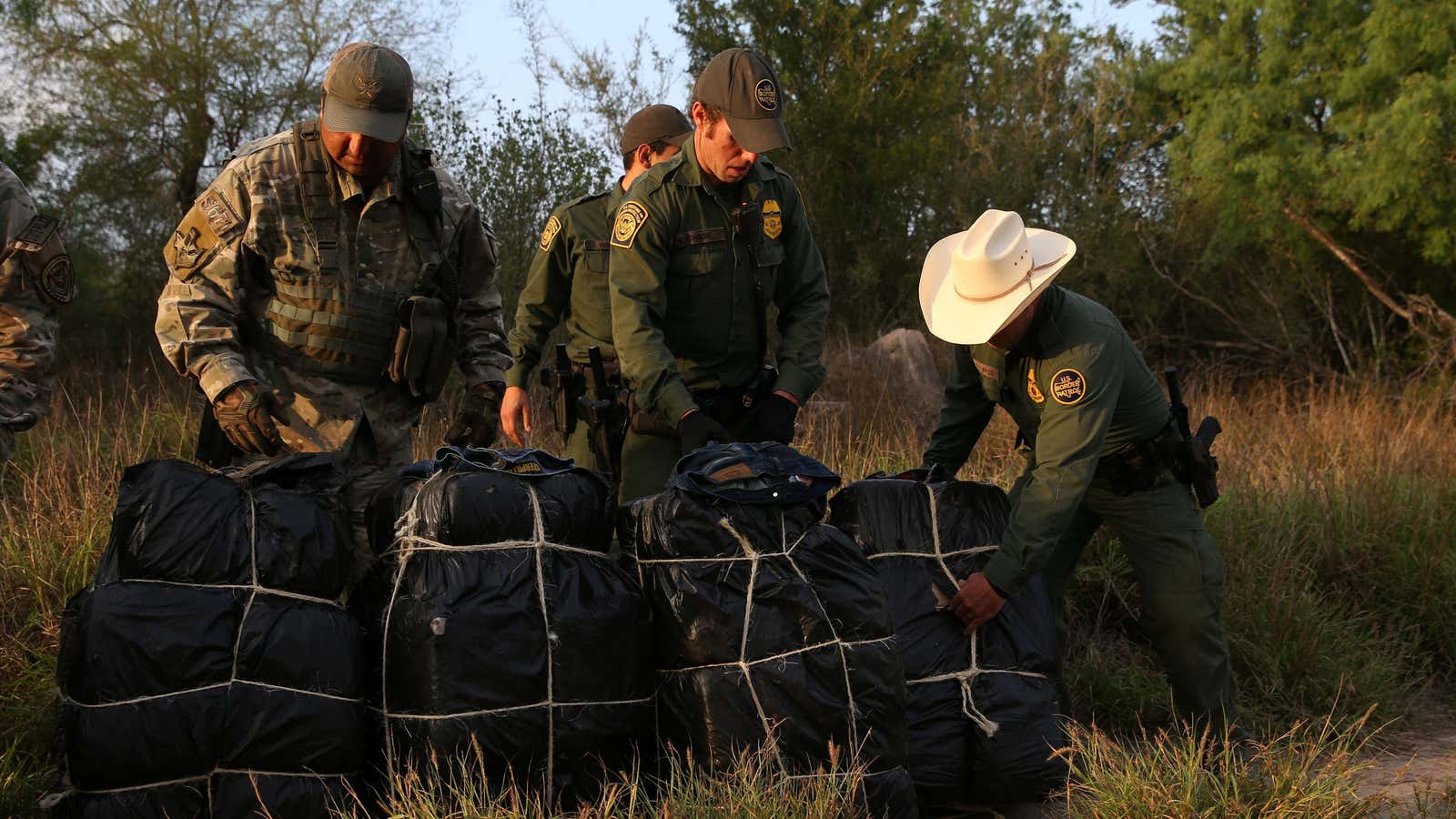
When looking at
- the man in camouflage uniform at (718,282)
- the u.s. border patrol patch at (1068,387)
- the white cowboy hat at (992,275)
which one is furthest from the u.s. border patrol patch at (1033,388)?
the man in camouflage uniform at (718,282)

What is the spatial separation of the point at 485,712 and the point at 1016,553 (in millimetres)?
1579

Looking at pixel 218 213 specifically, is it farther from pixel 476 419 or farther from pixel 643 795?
pixel 643 795

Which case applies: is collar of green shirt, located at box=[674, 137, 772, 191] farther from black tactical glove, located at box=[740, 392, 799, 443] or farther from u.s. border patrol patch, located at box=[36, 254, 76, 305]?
u.s. border patrol patch, located at box=[36, 254, 76, 305]

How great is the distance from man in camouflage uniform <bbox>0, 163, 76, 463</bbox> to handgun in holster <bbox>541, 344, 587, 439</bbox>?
1.74 metres

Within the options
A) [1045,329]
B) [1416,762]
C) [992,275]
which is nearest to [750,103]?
[992,275]

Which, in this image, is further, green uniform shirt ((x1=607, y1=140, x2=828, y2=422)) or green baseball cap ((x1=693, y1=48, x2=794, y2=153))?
green uniform shirt ((x1=607, y1=140, x2=828, y2=422))

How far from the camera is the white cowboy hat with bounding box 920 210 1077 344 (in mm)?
3639

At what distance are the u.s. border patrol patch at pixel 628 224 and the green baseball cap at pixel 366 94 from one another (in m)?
0.80

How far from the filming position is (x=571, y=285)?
4.94 metres

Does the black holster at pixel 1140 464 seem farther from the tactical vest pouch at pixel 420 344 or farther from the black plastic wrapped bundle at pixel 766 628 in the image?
the tactical vest pouch at pixel 420 344

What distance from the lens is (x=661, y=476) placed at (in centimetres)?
428

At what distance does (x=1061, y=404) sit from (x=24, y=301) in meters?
3.19

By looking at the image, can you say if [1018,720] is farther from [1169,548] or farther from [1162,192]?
[1162,192]

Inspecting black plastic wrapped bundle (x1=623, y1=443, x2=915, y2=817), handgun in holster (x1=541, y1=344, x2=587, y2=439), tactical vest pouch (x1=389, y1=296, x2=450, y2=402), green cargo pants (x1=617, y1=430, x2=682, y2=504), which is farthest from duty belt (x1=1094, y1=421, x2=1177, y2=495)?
tactical vest pouch (x1=389, y1=296, x2=450, y2=402)
